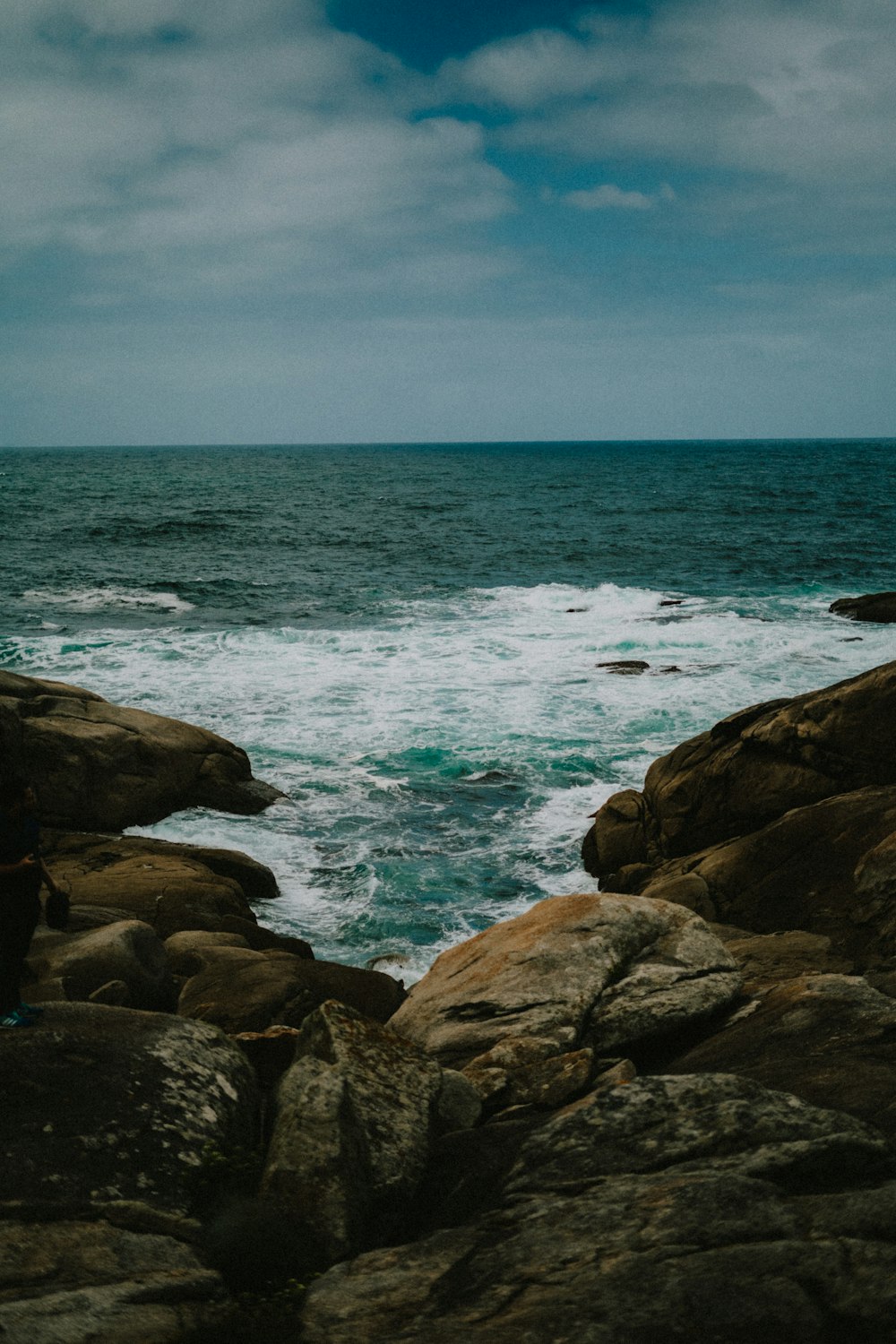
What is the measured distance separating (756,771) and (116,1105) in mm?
9547

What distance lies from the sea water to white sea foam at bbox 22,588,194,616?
0.59ft

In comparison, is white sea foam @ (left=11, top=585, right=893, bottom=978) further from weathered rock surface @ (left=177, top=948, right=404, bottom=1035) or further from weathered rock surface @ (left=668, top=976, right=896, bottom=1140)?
weathered rock surface @ (left=668, top=976, right=896, bottom=1140)

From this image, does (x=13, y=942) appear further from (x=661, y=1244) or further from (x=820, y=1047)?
(x=820, y=1047)

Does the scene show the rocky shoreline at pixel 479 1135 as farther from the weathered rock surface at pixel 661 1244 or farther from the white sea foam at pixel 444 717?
the white sea foam at pixel 444 717

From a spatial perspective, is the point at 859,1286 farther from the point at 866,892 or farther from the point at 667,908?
the point at 866,892

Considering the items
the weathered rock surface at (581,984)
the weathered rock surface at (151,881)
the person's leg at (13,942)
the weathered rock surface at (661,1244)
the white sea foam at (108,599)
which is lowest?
the weathered rock surface at (151,881)

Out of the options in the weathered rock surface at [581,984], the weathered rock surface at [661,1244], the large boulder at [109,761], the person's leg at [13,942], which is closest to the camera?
the weathered rock surface at [661,1244]

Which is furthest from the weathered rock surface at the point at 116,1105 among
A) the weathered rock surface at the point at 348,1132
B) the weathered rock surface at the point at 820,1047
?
the weathered rock surface at the point at 820,1047

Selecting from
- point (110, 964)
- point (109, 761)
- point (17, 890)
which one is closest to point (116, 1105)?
point (17, 890)

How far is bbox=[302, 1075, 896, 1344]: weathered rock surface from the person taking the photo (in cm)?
362

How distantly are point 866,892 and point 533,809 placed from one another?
7.92 m

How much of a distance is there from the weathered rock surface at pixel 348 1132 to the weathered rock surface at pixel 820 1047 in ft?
6.77

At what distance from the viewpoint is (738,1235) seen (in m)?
4.00

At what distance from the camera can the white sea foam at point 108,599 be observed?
34156 mm
